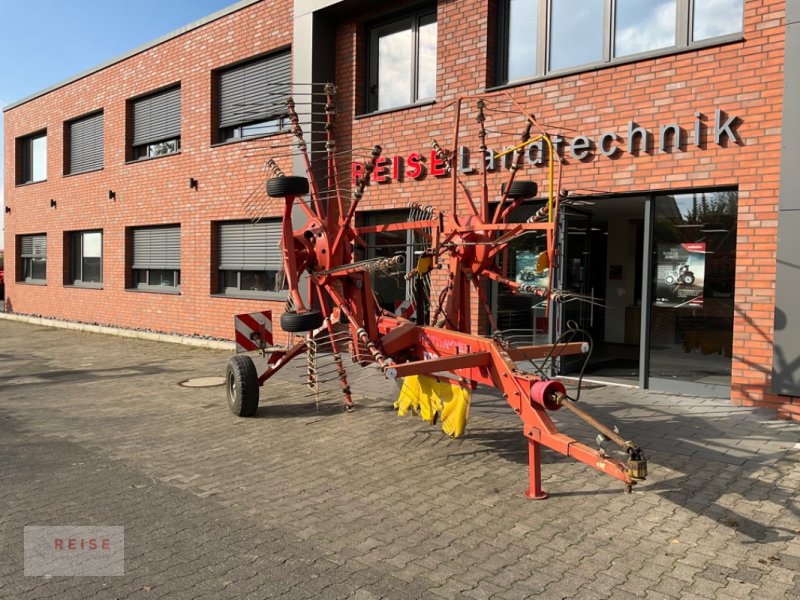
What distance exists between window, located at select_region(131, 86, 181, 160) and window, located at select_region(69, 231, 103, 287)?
280 cm

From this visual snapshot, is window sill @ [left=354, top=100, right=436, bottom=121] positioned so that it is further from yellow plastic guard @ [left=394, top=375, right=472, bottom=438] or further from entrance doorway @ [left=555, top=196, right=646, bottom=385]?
yellow plastic guard @ [left=394, top=375, right=472, bottom=438]

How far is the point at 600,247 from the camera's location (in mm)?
10898

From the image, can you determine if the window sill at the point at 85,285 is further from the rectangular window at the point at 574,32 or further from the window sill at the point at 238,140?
the rectangular window at the point at 574,32

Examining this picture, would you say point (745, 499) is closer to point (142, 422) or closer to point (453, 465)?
point (453, 465)

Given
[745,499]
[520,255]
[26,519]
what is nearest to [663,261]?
[520,255]

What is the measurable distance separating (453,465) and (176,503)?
209 cm

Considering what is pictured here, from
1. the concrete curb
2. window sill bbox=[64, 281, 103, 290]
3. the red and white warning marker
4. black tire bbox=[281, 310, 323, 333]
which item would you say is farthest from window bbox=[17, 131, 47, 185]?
black tire bbox=[281, 310, 323, 333]

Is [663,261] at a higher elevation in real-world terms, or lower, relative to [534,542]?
higher

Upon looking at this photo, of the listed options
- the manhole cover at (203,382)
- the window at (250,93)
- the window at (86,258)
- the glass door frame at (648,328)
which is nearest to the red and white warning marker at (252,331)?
the manhole cover at (203,382)

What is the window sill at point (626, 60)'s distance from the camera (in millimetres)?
7141

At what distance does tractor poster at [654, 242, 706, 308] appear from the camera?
770cm

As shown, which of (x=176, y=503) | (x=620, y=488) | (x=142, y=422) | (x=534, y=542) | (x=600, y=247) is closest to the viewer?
(x=534, y=542)

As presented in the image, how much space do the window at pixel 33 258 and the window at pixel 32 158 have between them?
5.77ft

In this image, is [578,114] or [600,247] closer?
[578,114]
